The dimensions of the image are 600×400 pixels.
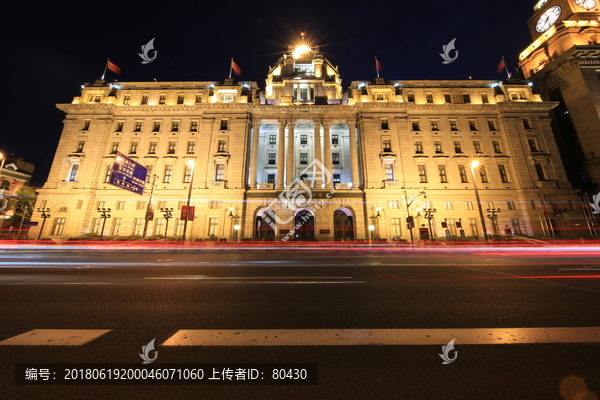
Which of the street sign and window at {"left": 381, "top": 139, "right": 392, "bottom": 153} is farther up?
window at {"left": 381, "top": 139, "right": 392, "bottom": 153}

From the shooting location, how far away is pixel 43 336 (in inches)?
109

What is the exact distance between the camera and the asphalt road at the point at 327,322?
183 centimetres

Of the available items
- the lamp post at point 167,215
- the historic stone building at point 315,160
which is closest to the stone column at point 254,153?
the historic stone building at point 315,160

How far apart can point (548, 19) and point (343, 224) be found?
177 feet

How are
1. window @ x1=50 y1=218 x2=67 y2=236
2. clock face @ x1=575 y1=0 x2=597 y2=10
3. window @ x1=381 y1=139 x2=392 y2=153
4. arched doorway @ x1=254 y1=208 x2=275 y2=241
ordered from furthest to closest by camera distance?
1. clock face @ x1=575 y1=0 x2=597 y2=10
2. window @ x1=381 y1=139 x2=392 y2=153
3. arched doorway @ x1=254 y1=208 x2=275 y2=241
4. window @ x1=50 y1=218 x2=67 y2=236

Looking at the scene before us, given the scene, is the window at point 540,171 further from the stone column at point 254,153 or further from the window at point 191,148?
the window at point 191,148

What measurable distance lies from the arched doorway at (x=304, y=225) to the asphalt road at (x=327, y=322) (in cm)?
2198

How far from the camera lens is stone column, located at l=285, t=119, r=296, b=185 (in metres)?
30.4

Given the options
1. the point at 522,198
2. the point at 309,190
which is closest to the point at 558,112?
the point at 522,198

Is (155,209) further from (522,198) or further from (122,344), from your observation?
(522,198)

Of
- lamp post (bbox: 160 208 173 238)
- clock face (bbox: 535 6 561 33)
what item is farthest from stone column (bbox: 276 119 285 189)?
clock face (bbox: 535 6 561 33)

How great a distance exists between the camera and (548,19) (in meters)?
40.4

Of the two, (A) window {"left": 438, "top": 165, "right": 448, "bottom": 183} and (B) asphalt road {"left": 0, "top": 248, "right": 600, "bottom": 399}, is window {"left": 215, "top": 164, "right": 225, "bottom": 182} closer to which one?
(B) asphalt road {"left": 0, "top": 248, "right": 600, "bottom": 399}

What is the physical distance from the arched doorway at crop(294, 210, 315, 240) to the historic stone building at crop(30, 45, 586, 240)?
16 cm
